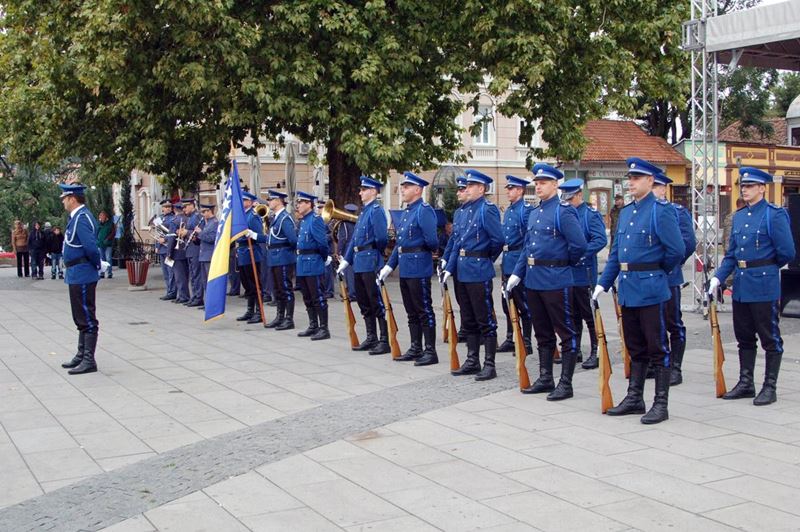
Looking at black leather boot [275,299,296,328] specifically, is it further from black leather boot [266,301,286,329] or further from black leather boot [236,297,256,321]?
black leather boot [236,297,256,321]

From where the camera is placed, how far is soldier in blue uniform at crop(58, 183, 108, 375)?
9.82 m

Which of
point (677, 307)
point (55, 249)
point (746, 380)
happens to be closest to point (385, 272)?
point (677, 307)

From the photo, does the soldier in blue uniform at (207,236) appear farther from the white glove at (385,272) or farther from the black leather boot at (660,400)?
the black leather boot at (660,400)

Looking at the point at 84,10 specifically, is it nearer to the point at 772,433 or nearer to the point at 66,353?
the point at 66,353

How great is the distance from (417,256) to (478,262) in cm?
106

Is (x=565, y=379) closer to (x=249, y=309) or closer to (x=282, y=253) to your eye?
(x=282, y=253)

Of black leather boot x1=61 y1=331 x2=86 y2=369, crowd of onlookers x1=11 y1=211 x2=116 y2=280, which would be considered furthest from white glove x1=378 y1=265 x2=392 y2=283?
crowd of onlookers x1=11 y1=211 x2=116 y2=280

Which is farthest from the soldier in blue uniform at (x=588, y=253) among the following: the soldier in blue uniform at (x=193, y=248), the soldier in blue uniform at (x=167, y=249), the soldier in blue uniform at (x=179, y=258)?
the soldier in blue uniform at (x=167, y=249)

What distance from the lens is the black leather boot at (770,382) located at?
790 cm

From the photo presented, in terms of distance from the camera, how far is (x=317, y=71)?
17.2 meters

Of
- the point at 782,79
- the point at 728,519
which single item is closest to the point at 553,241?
the point at 728,519

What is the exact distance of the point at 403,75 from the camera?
694 inches

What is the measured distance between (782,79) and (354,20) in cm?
3975

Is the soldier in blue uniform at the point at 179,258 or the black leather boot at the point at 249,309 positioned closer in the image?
the black leather boot at the point at 249,309
